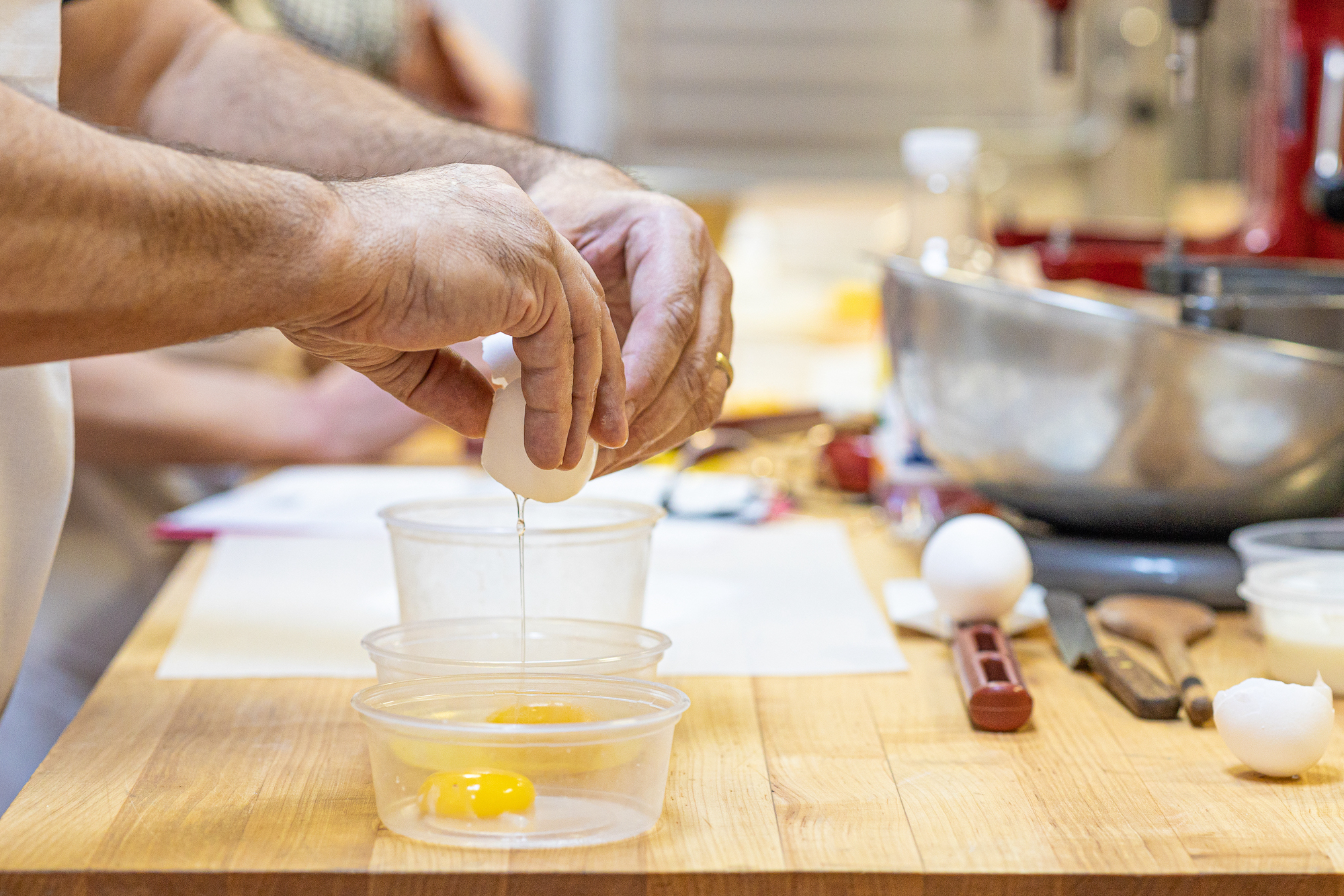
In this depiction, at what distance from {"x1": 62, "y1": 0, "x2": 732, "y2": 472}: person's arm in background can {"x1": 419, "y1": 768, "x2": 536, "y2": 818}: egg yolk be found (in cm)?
28

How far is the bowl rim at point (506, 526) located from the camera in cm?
89

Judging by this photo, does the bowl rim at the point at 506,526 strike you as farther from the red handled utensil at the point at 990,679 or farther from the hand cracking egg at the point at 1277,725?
the hand cracking egg at the point at 1277,725

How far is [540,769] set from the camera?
67cm

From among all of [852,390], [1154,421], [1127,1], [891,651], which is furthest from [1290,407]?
[1127,1]

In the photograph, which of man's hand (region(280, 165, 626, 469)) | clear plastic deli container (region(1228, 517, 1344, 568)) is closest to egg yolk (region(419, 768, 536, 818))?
man's hand (region(280, 165, 626, 469))

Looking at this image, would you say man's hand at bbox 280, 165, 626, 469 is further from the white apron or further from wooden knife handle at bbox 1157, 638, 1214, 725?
wooden knife handle at bbox 1157, 638, 1214, 725

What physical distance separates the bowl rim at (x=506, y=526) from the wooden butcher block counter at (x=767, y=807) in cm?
12

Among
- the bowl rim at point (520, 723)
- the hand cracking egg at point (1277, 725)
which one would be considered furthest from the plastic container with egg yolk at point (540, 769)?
the hand cracking egg at point (1277, 725)

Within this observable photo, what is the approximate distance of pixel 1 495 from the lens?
0.91 metres

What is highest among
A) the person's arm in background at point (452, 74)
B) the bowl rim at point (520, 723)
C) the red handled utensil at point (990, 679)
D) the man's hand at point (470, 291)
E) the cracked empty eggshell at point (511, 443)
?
the person's arm in background at point (452, 74)

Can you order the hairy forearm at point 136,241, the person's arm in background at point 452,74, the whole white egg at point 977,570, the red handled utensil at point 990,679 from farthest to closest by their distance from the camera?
the person's arm in background at point 452,74 < the whole white egg at point 977,570 < the red handled utensil at point 990,679 < the hairy forearm at point 136,241

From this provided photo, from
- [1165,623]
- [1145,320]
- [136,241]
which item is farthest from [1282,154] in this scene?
[136,241]

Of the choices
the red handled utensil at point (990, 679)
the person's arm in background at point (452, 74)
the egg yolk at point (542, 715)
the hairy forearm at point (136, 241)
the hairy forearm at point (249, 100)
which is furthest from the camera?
the person's arm in background at point (452, 74)

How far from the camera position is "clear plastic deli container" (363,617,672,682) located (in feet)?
2.47
